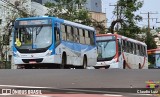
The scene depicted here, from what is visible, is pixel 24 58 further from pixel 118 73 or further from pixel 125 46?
pixel 118 73

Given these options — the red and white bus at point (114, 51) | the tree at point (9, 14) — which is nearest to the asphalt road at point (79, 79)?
the red and white bus at point (114, 51)

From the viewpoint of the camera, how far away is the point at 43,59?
25625 mm

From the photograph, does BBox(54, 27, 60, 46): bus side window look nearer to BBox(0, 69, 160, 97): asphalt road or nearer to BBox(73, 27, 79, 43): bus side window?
BBox(73, 27, 79, 43): bus side window

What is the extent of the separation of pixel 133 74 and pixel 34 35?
576 inches

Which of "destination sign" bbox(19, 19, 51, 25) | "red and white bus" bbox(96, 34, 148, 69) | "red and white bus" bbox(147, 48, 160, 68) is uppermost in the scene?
"destination sign" bbox(19, 19, 51, 25)

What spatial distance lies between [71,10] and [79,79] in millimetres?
36467

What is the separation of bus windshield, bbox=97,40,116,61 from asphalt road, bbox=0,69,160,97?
21654mm

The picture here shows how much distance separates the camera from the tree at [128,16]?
164ft

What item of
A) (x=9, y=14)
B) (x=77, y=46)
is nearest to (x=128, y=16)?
(x=9, y=14)

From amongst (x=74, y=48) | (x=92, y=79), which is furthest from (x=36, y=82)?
(x=74, y=48)

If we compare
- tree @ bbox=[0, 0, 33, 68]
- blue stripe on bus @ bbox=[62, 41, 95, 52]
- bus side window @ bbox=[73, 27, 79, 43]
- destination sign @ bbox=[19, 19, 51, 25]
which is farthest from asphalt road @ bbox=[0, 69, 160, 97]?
tree @ bbox=[0, 0, 33, 68]

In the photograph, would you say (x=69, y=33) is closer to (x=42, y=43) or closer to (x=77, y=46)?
(x=77, y=46)

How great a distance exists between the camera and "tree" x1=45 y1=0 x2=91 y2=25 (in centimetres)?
4700

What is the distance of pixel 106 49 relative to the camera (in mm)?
34438
